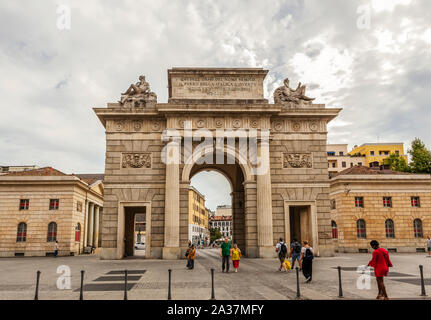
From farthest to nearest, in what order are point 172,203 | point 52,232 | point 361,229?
1. point 361,229
2. point 52,232
3. point 172,203

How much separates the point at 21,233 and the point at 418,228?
41627mm

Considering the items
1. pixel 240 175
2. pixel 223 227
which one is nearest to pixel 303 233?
pixel 240 175

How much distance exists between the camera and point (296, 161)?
2930 cm

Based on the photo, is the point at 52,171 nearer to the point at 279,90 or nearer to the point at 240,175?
the point at 240,175

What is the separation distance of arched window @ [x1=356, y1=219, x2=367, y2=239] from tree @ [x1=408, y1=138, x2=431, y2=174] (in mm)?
15609

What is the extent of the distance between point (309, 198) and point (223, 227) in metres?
138

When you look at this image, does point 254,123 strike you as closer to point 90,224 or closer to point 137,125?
point 137,125

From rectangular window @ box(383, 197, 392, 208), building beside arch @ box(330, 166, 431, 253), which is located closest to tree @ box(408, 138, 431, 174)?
building beside arch @ box(330, 166, 431, 253)

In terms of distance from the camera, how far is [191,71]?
97.0 feet

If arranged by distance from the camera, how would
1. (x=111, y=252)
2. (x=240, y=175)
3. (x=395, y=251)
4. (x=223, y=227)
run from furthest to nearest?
1. (x=223, y=227)
2. (x=395, y=251)
3. (x=240, y=175)
4. (x=111, y=252)

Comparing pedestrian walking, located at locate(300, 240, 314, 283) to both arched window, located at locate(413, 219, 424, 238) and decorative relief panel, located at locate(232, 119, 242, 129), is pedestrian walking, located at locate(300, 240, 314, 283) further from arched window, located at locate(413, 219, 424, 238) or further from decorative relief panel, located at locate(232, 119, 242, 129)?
arched window, located at locate(413, 219, 424, 238)

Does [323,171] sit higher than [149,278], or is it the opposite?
[323,171]

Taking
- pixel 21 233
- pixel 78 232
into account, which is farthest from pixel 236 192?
pixel 21 233

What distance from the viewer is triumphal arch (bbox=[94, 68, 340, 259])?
27.4m
